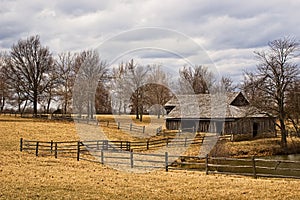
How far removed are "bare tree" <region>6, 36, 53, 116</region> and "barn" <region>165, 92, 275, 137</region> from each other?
20.1 metres

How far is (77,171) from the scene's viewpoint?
57.6ft

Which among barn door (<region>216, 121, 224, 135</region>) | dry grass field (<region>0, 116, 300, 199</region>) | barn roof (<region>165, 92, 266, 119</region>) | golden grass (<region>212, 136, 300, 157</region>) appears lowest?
golden grass (<region>212, 136, 300, 157</region>)

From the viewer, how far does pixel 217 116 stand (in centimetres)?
4400

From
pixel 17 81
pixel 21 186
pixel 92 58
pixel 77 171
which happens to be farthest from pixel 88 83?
pixel 21 186

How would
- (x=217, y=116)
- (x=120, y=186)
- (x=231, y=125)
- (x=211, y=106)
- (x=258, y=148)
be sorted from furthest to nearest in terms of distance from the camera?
(x=211, y=106)
(x=217, y=116)
(x=231, y=125)
(x=258, y=148)
(x=120, y=186)

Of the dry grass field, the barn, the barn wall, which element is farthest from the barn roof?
the dry grass field

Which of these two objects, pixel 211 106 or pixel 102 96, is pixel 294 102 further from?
pixel 102 96

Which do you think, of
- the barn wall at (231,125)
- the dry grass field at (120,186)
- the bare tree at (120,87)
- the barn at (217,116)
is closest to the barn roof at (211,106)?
the barn at (217,116)

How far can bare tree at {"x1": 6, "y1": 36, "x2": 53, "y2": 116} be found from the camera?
54188 mm

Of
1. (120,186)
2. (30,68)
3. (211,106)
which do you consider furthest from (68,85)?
(120,186)

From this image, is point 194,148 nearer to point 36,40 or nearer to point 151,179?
point 151,179

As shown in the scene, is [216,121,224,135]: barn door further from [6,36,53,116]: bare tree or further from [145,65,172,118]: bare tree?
[6,36,53,116]: bare tree

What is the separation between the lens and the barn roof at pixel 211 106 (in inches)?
1741

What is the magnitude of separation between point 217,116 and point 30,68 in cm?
2903
